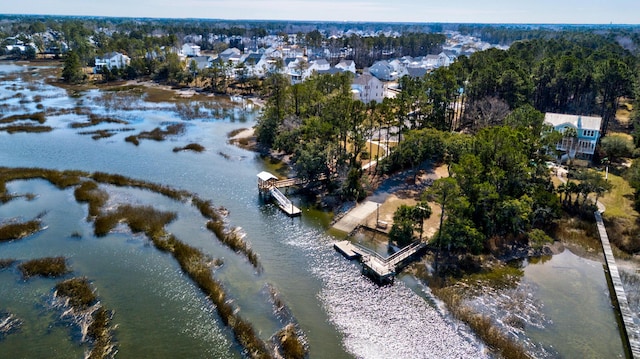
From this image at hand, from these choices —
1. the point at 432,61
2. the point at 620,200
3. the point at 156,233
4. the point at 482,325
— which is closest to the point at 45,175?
the point at 156,233

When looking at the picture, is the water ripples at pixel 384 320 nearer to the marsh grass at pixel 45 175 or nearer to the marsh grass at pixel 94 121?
the marsh grass at pixel 45 175

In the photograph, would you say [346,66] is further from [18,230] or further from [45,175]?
[18,230]

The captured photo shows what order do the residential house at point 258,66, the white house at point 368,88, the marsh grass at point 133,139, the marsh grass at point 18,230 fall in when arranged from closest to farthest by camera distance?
the marsh grass at point 18,230, the marsh grass at point 133,139, the white house at point 368,88, the residential house at point 258,66

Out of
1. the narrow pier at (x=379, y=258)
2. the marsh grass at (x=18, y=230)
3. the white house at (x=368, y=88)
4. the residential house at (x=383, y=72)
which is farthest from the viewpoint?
the residential house at (x=383, y=72)

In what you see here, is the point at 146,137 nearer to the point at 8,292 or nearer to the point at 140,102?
the point at 140,102

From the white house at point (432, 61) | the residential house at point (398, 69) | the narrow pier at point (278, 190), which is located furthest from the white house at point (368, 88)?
the white house at point (432, 61)
